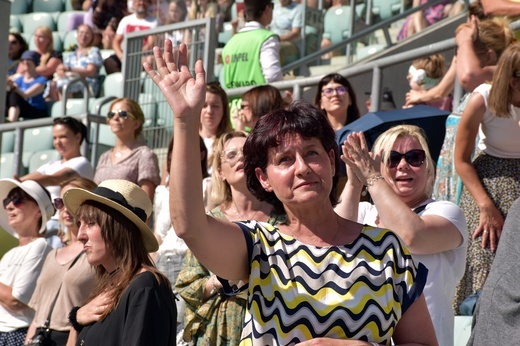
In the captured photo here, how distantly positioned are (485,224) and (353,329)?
2.50 metres

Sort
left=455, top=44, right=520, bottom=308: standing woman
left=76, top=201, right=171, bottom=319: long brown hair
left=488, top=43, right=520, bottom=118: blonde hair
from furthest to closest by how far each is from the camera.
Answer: left=455, top=44, right=520, bottom=308: standing woman
left=488, top=43, right=520, bottom=118: blonde hair
left=76, top=201, right=171, bottom=319: long brown hair

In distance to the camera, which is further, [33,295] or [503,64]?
[33,295]

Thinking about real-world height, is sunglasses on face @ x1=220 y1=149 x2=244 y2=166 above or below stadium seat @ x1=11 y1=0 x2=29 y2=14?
below

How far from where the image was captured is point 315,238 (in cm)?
332

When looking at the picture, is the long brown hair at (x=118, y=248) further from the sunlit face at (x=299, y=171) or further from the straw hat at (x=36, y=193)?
the straw hat at (x=36, y=193)

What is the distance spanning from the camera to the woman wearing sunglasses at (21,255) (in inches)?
257

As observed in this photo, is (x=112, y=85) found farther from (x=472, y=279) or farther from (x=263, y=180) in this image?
(x=263, y=180)

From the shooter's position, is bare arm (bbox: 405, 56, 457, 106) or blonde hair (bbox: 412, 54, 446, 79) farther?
blonde hair (bbox: 412, 54, 446, 79)

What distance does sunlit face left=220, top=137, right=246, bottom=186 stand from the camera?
5387mm

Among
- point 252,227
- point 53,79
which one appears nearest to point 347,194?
point 252,227

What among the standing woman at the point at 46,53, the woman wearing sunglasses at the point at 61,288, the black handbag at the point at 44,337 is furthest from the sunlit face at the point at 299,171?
the standing woman at the point at 46,53

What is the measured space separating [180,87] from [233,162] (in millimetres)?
2294

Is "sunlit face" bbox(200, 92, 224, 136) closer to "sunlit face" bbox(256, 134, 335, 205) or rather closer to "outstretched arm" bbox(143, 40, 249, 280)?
"sunlit face" bbox(256, 134, 335, 205)

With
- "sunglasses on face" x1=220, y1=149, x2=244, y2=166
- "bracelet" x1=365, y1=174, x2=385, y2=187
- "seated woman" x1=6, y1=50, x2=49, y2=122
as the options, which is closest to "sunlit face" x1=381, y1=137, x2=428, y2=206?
"bracelet" x1=365, y1=174, x2=385, y2=187
